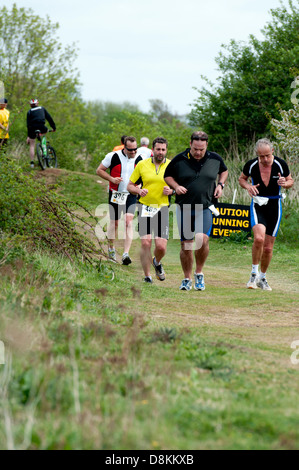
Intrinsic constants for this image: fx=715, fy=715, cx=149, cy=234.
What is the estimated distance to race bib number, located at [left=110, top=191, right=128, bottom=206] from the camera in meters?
12.2

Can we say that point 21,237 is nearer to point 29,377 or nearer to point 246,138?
point 29,377

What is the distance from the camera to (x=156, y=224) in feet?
34.6

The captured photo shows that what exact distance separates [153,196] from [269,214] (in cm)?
171

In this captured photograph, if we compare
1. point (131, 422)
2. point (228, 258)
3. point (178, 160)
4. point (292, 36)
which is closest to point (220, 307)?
point (178, 160)

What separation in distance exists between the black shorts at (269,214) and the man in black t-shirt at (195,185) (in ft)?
2.64

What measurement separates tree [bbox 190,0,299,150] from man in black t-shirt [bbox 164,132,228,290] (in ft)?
50.6

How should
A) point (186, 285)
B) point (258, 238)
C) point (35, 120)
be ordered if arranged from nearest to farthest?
point (186, 285)
point (258, 238)
point (35, 120)

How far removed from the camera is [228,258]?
51.4 ft

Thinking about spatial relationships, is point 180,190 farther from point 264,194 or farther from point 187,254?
point 264,194

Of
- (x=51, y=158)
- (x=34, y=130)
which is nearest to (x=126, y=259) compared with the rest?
(x=34, y=130)

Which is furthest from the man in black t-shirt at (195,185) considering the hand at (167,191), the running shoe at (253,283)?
the running shoe at (253,283)

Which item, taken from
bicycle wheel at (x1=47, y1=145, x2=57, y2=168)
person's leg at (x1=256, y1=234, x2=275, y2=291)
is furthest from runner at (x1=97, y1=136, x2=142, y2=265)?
bicycle wheel at (x1=47, y1=145, x2=57, y2=168)

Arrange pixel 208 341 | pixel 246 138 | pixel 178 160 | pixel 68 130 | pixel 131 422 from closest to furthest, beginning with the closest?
pixel 131 422
pixel 208 341
pixel 178 160
pixel 246 138
pixel 68 130
